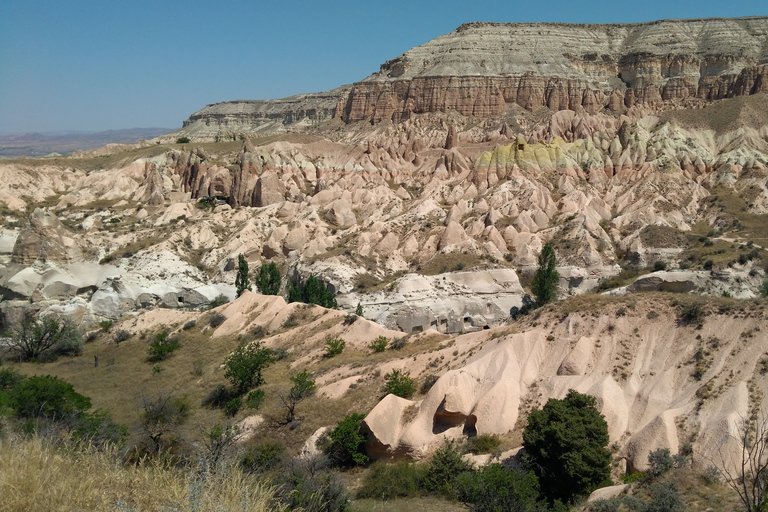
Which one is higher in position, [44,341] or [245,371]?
[245,371]

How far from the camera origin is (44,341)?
35500 millimetres

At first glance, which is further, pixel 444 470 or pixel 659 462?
pixel 444 470

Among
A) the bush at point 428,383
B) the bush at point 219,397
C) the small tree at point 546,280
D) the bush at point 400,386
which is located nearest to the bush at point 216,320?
the bush at point 219,397

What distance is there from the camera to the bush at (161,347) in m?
32.7

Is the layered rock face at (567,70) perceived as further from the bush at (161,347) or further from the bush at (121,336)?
the bush at (161,347)

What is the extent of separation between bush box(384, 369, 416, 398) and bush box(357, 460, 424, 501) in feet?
12.2

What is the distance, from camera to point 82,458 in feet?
31.4

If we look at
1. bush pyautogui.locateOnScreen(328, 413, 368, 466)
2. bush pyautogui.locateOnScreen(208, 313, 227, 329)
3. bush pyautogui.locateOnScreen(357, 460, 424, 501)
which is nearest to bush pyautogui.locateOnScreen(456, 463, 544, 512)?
bush pyautogui.locateOnScreen(357, 460, 424, 501)

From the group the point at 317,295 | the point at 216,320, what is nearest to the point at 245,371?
the point at 216,320

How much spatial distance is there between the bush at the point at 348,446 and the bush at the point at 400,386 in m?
2.52

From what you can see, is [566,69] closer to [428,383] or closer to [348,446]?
[428,383]

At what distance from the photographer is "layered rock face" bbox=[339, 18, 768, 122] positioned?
9738 centimetres

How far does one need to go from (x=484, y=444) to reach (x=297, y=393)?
7.63 metres

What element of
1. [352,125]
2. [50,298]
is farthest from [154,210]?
[352,125]
